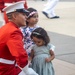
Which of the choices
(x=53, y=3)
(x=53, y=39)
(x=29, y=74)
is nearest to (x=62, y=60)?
(x=53, y=39)

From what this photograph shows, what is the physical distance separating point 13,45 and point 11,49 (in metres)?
0.05

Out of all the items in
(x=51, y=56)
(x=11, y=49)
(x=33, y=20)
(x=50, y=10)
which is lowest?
(x=50, y=10)

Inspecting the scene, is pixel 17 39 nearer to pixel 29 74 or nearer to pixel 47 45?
pixel 29 74

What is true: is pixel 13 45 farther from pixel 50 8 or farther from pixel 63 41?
pixel 50 8

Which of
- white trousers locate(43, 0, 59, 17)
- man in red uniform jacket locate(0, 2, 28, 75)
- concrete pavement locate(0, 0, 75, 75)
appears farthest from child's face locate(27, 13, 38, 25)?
white trousers locate(43, 0, 59, 17)

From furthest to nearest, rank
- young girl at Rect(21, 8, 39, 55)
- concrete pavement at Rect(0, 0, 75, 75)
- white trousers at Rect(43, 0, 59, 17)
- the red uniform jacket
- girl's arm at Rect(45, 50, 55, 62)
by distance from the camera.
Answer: white trousers at Rect(43, 0, 59, 17) < concrete pavement at Rect(0, 0, 75, 75) < young girl at Rect(21, 8, 39, 55) < girl's arm at Rect(45, 50, 55, 62) < the red uniform jacket

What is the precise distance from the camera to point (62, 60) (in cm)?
732

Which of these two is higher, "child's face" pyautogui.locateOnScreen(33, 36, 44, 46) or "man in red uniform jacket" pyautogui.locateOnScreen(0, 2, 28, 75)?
"man in red uniform jacket" pyautogui.locateOnScreen(0, 2, 28, 75)

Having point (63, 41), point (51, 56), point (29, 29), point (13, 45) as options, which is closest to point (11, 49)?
point (13, 45)

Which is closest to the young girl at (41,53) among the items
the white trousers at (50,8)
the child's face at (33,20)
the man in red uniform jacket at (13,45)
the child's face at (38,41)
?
the child's face at (38,41)

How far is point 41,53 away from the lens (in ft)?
15.8

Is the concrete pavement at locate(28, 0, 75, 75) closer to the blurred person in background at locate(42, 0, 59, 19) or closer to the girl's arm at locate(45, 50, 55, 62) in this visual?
the blurred person in background at locate(42, 0, 59, 19)

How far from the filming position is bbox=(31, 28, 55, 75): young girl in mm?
4715

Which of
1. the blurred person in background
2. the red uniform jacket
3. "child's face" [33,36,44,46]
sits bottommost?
the blurred person in background
